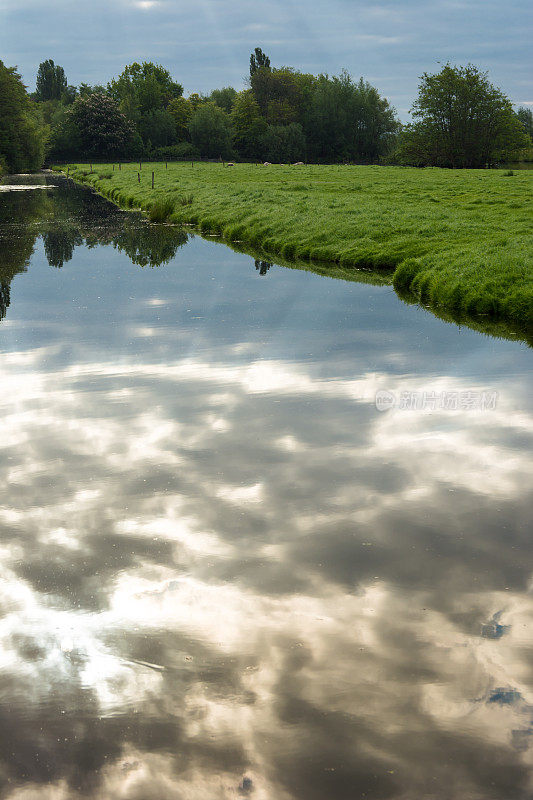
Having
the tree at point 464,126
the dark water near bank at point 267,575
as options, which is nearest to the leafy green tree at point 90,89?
the tree at point 464,126

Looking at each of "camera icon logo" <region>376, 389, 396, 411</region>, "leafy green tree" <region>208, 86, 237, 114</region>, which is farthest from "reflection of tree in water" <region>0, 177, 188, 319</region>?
"leafy green tree" <region>208, 86, 237, 114</region>

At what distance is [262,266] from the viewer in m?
25.5

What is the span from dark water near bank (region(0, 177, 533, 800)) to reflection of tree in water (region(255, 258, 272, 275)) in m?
10.8

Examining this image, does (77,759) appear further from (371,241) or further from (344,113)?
(344,113)

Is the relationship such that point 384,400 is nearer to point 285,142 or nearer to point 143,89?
point 285,142

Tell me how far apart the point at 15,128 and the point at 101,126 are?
37.4 meters

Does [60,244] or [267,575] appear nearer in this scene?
[267,575]

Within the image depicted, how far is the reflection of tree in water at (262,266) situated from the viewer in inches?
961

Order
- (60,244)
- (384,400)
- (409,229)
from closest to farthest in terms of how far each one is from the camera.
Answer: (384,400)
(409,229)
(60,244)

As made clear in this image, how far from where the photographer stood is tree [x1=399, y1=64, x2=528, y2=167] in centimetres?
10481

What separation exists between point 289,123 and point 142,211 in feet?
356

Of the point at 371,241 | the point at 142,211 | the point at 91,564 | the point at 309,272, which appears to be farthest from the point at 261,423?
the point at 142,211

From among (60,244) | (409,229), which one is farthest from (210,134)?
(409,229)

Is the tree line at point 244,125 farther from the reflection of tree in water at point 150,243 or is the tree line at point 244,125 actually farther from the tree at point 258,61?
the reflection of tree in water at point 150,243
